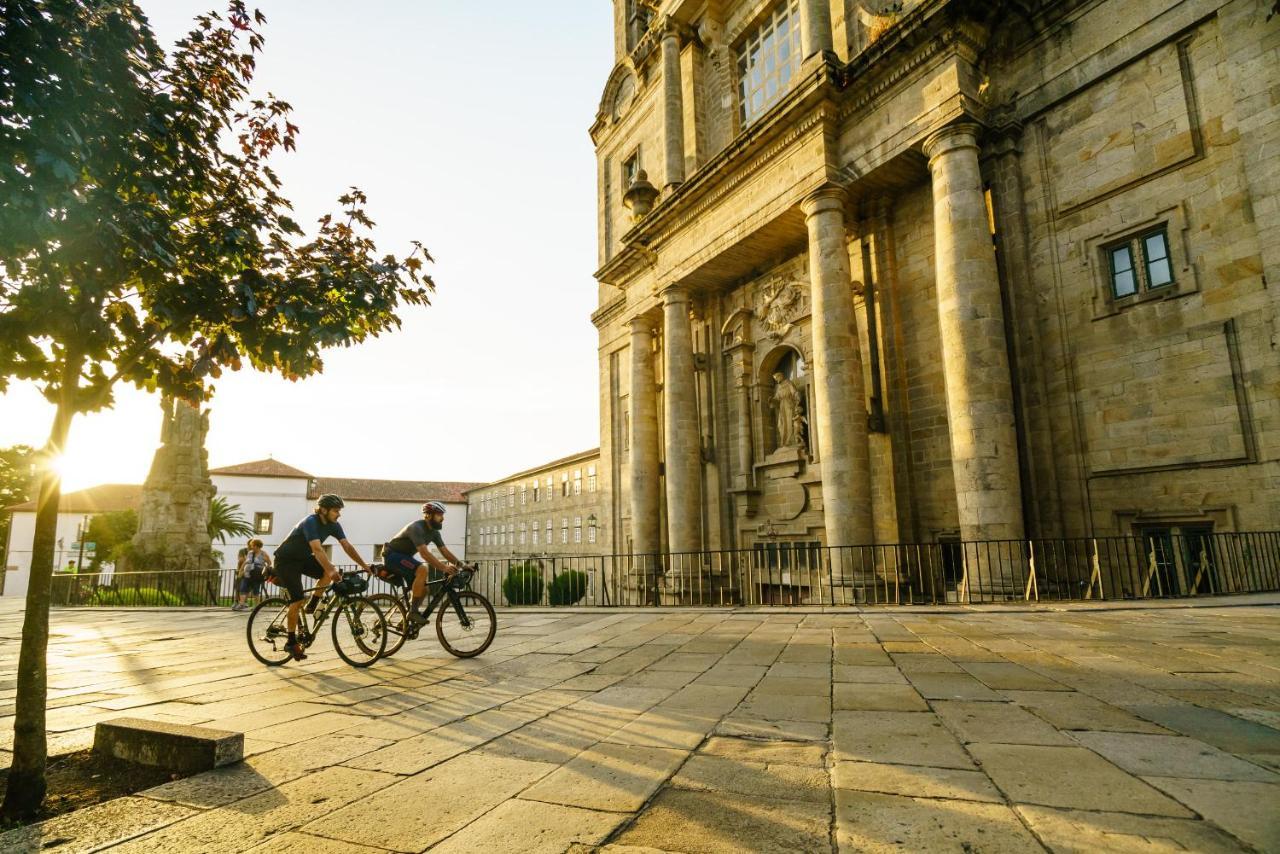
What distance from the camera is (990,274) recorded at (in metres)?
10.7

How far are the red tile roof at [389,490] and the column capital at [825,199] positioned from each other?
2128 inches

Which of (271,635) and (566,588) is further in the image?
(566,588)

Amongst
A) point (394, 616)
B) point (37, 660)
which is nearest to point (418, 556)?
point (394, 616)

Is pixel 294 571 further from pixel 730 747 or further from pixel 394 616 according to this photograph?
pixel 730 747

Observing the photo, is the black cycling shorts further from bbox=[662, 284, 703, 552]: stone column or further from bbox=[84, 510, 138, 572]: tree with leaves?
bbox=[84, 510, 138, 572]: tree with leaves

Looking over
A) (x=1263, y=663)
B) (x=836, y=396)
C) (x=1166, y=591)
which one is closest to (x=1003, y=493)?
(x=1166, y=591)

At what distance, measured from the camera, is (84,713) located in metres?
4.30

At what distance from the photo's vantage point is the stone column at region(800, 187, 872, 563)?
12.1 metres

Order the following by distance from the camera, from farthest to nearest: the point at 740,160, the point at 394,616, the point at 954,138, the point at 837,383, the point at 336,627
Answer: the point at 740,160, the point at 837,383, the point at 954,138, the point at 394,616, the point at 336,627

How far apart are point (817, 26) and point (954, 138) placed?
15.5 feet

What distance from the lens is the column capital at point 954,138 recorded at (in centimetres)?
1107

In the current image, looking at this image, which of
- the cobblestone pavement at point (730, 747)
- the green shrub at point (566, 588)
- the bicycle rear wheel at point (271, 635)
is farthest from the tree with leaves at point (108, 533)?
the cobblestone pavement at point (730, 747)

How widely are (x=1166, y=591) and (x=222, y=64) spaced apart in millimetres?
12720

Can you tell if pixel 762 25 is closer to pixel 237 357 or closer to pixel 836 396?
pixel 836 396
